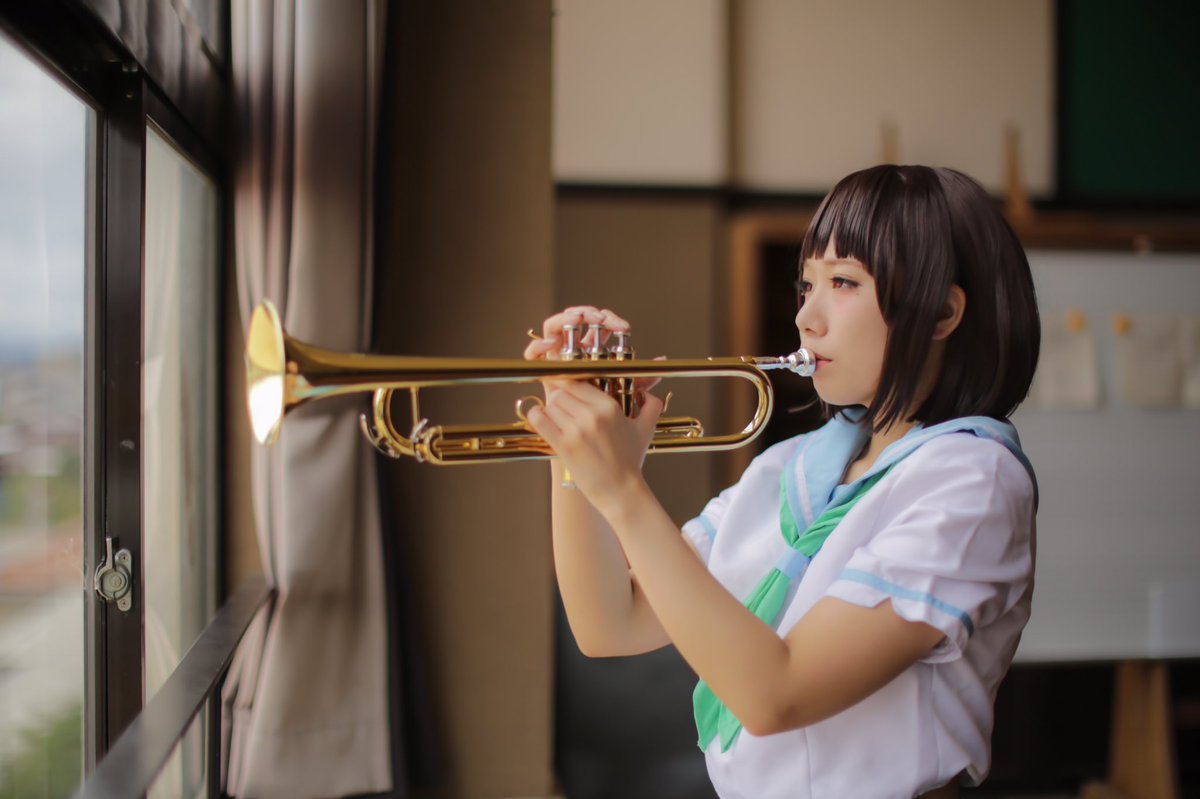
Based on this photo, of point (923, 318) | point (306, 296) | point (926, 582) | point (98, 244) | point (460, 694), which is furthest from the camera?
point (460, 694)

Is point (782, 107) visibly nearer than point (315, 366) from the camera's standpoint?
No

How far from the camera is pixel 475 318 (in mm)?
2291

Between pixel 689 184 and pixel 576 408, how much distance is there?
1.99 meters

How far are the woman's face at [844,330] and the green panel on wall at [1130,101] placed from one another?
7.80 feet

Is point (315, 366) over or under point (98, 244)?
under

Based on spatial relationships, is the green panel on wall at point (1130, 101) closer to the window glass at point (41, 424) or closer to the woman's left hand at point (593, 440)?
the woman's left hand at point (593, 440)

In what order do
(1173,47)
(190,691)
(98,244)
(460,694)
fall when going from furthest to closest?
(1173,47), (460,694), (98,244), (190,691)

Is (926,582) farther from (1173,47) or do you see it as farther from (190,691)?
(1173,47)

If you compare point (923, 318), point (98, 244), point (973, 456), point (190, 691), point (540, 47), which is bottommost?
point (190, 691)

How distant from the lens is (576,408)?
91 centimetres

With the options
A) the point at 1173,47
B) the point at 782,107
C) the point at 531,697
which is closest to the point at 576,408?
the point at 531,697

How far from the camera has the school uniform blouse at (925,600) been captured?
860 millimetres

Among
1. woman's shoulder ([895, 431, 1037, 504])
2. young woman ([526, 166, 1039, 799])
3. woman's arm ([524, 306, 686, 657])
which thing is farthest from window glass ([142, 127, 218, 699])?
woman's shoulder ([895, 431, 1037, 504])

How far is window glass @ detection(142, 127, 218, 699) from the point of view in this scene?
165 cm
